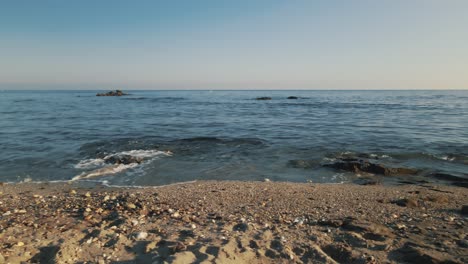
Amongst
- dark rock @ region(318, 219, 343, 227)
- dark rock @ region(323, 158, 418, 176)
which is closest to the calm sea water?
dark rock @ region(323, 158, 418, 176)

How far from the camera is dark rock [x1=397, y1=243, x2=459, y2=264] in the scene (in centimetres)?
416

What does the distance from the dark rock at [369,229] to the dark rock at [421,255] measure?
41cm

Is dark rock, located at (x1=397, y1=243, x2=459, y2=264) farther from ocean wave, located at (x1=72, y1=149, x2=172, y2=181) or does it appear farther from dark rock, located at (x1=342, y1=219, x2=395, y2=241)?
ocean wave, located at (x1=72, y1=149, x2=172, y2=181)

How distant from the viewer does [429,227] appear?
546cm

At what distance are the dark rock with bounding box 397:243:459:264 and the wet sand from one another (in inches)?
0.6

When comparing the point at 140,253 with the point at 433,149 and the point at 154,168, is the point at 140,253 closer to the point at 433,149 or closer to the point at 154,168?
the point at 154,168

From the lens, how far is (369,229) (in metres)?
5.21

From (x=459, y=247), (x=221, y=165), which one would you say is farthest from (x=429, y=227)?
(x=221, y=165)

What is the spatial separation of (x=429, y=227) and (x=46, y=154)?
14.3m

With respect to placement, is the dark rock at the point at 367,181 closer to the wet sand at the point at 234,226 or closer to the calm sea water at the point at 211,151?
the calm sea water at the point at 211,151

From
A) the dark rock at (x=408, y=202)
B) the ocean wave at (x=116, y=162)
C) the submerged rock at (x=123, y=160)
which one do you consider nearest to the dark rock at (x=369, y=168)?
the dark rock at (x=408, y=202)

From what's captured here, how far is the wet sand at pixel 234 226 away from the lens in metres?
4.24

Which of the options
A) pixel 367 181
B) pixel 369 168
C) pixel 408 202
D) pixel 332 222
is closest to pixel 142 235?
pixel 332 222

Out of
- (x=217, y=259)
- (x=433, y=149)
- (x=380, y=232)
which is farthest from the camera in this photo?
(x=433, y=149)
